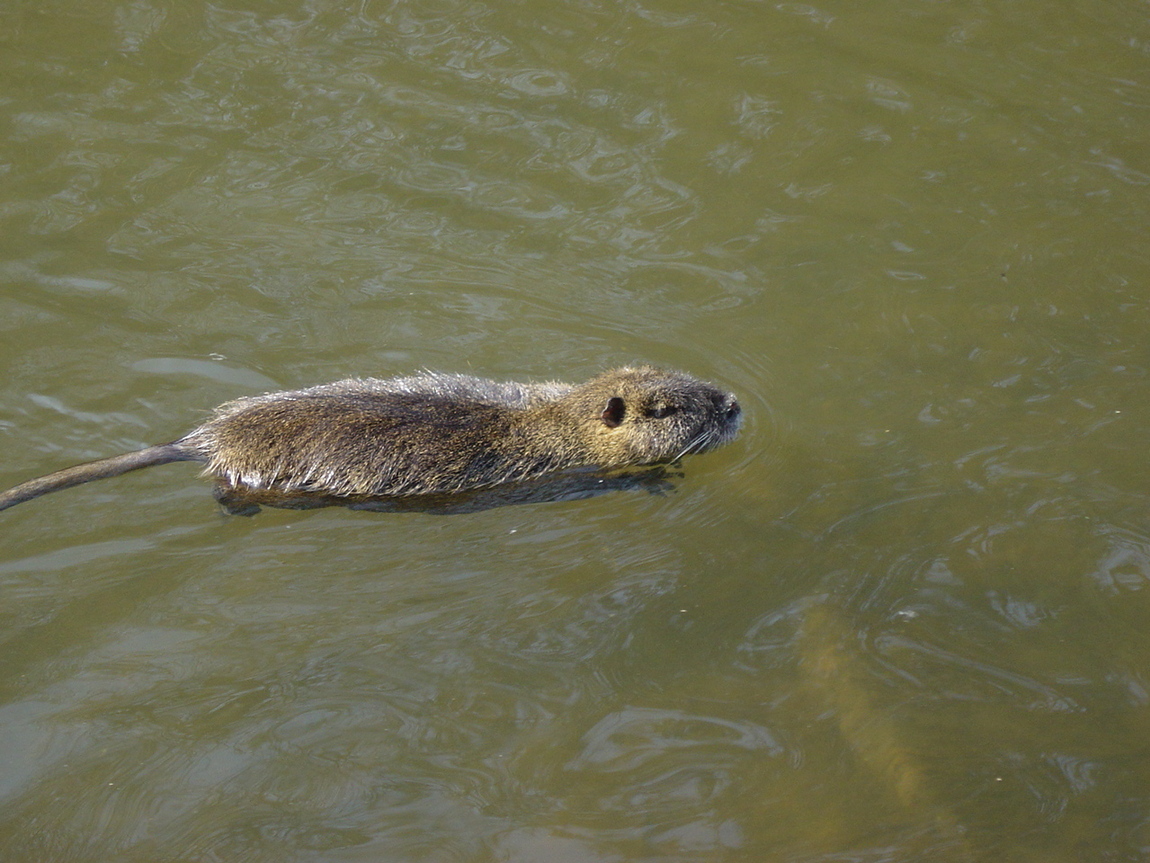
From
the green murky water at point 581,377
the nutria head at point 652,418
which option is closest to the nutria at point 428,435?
the nutria head at point 652,418

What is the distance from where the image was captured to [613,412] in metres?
4.78

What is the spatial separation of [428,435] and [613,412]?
2.61ft

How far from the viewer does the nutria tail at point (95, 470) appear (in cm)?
428

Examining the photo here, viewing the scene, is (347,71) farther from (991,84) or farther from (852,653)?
(852,653)

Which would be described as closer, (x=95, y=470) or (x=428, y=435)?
(x=95, y=470)

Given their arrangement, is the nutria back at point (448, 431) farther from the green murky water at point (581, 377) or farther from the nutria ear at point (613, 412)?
the green murky water at point (581, 377)

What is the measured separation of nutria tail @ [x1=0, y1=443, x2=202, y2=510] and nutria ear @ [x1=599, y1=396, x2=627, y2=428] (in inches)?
64.9

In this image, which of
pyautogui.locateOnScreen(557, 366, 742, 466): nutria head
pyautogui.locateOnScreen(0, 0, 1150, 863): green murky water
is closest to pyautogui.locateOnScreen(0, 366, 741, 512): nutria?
pyautogui.locateOnScreen(557, 366, 742, 466): nutria head

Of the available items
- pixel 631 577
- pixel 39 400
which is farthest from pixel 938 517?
pixel 39 400

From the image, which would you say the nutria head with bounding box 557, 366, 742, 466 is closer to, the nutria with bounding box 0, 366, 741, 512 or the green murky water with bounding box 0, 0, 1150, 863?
the nutria with bounding box 0, 366, 741, 512

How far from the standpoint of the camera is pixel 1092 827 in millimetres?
3123

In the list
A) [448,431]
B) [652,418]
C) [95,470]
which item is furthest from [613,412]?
[95,470]

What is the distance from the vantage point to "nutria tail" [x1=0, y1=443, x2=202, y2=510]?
4277 mm

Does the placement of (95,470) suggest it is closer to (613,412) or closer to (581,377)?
(613,412)
